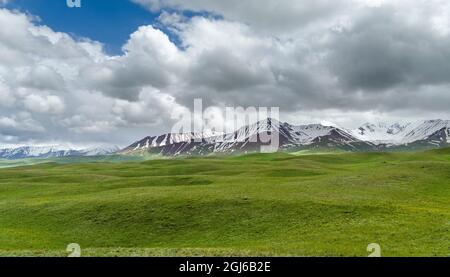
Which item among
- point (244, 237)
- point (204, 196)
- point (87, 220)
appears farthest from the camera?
point (204, 196)

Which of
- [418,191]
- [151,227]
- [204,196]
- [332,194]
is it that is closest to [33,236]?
[151,227]

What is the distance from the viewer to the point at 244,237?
151ft

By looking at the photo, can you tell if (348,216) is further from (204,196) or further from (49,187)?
(49,187)

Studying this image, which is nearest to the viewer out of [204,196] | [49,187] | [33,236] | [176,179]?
[33,236]

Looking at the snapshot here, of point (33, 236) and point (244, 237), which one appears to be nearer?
point (244, 237)

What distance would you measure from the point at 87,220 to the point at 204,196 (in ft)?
54.8
